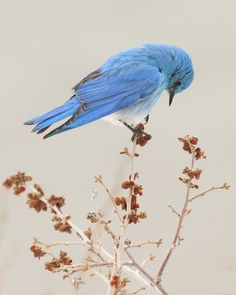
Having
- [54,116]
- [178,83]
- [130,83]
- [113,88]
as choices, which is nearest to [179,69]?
[178,83]

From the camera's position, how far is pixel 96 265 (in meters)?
2.31

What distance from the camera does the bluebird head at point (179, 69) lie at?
4.50m

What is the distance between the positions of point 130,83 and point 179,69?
14.4 inches

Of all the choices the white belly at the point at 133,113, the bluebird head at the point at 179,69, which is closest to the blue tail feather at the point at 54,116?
the white belly at the point at 133,113

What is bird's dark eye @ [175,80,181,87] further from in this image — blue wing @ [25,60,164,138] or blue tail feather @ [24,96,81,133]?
blue tail feather @ [24,96,81,133]

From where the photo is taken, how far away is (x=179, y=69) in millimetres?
4516

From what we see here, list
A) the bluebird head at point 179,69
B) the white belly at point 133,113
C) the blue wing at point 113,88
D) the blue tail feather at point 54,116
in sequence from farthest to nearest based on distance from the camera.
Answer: the bluebird head at point 179,69 < the white belly at point 133,113 < the blue wing at point 113,88 < the blue tail feather at point 54,116

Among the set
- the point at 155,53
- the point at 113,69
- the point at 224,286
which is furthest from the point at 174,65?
the point at 224,286

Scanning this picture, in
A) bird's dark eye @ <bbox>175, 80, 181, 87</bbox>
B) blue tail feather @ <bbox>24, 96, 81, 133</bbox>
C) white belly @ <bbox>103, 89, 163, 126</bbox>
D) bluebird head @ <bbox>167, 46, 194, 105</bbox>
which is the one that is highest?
bluebird head @ <bbox>167, 46, 194, 105</bbox>

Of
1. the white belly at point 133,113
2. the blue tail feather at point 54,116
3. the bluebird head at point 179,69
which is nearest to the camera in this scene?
the blue tail feather at point 54,116

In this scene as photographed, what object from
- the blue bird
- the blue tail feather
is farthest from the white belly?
the blue tail feather

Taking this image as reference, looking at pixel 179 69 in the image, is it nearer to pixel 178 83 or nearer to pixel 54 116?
pixel 178 83

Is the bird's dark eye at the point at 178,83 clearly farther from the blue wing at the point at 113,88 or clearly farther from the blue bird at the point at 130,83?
the blue wing at the point at 113,88

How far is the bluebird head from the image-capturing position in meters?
4.50
